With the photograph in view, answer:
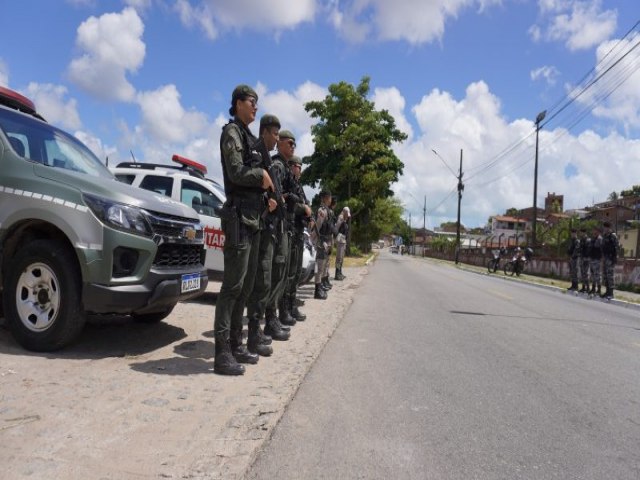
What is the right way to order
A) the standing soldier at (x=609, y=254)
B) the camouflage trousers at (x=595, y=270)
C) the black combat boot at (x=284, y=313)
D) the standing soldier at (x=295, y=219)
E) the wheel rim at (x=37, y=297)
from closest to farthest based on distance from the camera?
the wheel rim at (x=37, y=297) < the standing soldier at (x=295, y=219) < the black combat boot at (x=284, y=313) < the standing soldier at (x=609, y=254) < the camouflage trousers at (x=595, y=270)

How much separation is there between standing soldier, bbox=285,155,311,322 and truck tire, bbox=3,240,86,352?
7.22 feet

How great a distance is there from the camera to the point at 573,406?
12.3ft

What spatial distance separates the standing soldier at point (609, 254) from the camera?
1427cm

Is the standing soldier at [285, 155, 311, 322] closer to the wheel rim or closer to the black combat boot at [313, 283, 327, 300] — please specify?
the wheel rim

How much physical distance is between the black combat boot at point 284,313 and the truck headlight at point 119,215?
2503mm

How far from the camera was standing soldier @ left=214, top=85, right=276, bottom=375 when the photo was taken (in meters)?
3.95

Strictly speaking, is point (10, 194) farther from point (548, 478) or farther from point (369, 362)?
point (548, 478)

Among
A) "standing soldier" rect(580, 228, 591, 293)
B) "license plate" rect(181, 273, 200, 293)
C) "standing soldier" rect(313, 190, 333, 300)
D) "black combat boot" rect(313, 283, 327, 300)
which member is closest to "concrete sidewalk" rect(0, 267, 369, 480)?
"license plate" rect(181, 273, 200, 293)

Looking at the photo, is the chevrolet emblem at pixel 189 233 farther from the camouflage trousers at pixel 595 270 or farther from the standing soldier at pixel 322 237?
the camouflage trousers at pixel 595 270

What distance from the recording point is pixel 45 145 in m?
4.95

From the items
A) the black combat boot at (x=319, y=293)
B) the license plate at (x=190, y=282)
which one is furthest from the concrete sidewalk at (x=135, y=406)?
the black combat boot at (x=319, y=293)

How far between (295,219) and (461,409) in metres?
3.03

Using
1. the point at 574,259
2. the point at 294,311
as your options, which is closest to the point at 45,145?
the point at 294,311

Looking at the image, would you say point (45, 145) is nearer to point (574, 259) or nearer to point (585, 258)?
point (585, 258)
